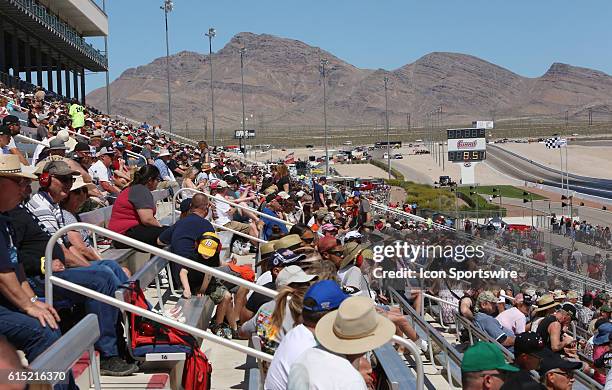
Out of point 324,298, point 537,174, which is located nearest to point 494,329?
point 324,298

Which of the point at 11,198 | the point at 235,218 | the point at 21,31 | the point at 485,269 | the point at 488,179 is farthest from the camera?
the point at 488,179

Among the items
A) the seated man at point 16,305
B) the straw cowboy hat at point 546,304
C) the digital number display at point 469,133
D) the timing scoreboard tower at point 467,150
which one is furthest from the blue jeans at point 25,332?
the digital number display at point 469,133

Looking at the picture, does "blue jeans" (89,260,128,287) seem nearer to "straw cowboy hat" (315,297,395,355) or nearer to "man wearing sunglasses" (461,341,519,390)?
"straw cowboy hat" (315,297,395,355)

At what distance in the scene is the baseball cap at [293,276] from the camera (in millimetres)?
5277

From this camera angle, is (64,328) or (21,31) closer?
(64,328)

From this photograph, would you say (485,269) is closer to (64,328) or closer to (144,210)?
(144,210)

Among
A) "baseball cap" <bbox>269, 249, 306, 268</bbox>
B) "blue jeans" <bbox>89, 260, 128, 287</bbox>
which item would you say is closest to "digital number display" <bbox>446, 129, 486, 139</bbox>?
"baseball cap" <bbox>269, 249, 306, 268</bbox>

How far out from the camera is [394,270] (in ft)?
32.7

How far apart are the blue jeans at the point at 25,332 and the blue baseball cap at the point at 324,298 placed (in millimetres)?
1229

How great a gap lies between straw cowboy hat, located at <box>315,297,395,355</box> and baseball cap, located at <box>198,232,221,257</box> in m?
3.87

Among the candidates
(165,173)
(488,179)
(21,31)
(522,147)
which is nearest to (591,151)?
→ (522,147)

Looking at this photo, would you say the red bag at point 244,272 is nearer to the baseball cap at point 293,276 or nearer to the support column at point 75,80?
the baseball cap at point 293,276

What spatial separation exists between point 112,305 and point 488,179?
93204mm

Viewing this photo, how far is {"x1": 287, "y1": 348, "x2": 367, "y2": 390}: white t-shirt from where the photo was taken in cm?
355
